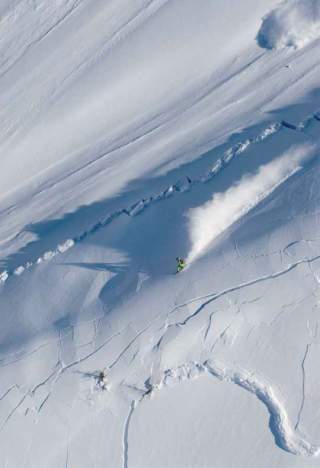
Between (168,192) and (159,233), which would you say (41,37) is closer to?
(168,192)

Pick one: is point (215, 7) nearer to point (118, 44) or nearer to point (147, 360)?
point (118, 44)

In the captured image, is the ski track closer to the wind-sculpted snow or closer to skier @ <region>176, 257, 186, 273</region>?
skier @ <region>176, 257, 186, 273</region>

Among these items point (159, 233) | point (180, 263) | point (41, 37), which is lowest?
point (180, 263)

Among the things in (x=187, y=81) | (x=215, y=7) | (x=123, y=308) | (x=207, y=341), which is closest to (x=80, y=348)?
(x=123, y=308)

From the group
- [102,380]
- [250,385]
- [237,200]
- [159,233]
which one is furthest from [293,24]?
[102,380]

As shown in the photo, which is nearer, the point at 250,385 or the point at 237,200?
the point at 250,385

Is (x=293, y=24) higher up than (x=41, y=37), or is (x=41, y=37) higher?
(x=41, y=37)

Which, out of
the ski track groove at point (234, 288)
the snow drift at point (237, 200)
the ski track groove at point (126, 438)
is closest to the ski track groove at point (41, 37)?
the snow drift at point (237, 200)
